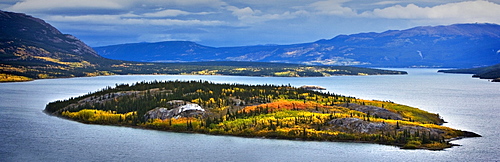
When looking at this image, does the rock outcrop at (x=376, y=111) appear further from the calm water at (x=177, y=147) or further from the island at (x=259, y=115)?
the calm water at (x=177, y=147)

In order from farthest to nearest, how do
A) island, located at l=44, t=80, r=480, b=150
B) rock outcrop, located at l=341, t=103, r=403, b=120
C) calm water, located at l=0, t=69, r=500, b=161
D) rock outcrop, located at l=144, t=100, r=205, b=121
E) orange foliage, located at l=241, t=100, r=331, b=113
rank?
orange foliage, located at l=241, t=100, r=331, b=113, rock outcrop, located at l=144, t=100, r=205, b=121, rock outcrop, located at l=341, t=103, r=403, b=120, island, located at l=44, t=80, r=480, b=150, calm water, located at l=0, t=69, r=500, b=161

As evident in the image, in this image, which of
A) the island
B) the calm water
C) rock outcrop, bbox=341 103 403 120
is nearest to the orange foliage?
the island

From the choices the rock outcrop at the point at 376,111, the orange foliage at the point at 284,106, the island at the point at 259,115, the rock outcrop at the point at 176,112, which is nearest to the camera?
the island at the point at 259,115

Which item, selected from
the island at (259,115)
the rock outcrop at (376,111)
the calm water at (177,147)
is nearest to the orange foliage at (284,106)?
the island at (259,115)

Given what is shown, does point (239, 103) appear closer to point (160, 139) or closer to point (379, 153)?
point (160, 139)

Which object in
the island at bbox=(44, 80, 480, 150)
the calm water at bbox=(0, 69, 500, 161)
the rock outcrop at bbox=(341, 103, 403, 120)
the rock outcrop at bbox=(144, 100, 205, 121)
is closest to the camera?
the calm water at bbox=(0, 69, 500, 161)

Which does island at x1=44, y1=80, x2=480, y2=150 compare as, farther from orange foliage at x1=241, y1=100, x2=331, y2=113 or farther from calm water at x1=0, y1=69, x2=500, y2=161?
calm water at x1=0, y1=69, x2=500, y2=161

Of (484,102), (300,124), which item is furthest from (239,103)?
(484,102)

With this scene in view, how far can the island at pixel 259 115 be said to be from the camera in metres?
76.4

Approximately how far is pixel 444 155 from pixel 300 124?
80.7ft

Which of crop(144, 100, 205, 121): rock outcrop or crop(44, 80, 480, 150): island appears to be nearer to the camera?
crop(44, 80, 480, 150): island

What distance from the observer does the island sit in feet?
251

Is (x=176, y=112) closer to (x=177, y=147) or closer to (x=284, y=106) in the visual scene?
(x=284, y=106)

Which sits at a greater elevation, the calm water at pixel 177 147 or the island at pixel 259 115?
the island at pixel 259 115
